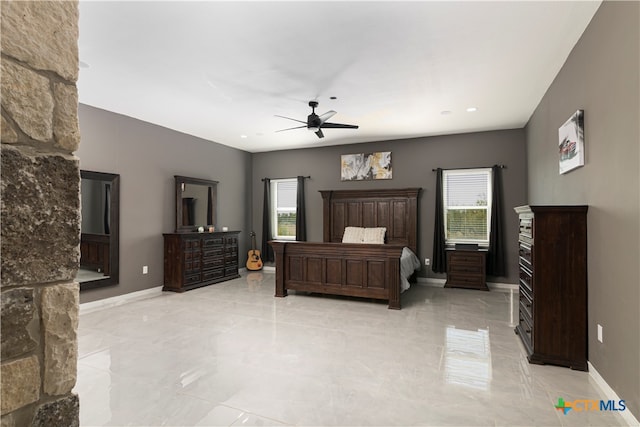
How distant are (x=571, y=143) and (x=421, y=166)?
11.4 ft

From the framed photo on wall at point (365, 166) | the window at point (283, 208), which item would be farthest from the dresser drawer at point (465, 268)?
the window at point (283, 208)

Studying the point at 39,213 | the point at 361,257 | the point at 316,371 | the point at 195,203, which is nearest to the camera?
the point at 39,213

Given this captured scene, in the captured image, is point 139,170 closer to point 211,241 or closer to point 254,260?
point 211,241

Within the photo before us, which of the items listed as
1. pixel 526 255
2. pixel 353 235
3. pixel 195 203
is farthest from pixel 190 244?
pixel 526 255

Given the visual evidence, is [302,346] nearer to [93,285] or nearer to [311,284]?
[311,284]

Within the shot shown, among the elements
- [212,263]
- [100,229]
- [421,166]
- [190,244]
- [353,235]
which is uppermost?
[421,166]

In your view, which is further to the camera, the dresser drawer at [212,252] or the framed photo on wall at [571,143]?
the dresser drawer at [212,252]

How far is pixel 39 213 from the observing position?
2.16ft

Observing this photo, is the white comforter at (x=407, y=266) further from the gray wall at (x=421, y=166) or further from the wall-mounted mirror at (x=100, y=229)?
the wall-mounted mirror at (x=100, y=229)

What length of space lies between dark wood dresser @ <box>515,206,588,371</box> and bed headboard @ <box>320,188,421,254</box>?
3472 mm

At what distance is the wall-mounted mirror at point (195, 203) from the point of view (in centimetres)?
606

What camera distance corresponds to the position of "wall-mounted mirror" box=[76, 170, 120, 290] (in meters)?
4.72

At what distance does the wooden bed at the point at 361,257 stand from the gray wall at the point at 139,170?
211 centimetres

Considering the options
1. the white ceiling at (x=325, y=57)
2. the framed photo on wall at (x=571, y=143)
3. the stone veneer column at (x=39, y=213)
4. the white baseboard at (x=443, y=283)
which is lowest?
the white baseboard at (x=443, y=283)
